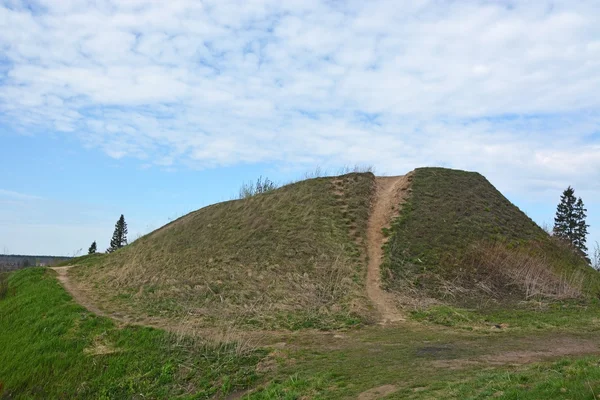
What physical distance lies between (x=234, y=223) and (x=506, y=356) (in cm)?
1681

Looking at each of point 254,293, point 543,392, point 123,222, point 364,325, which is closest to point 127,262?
point 254,293

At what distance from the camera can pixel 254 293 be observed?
1734cm

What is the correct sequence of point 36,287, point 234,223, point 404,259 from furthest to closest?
point 234,223 → point 36,287 → point 404,259

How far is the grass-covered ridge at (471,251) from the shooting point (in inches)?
696

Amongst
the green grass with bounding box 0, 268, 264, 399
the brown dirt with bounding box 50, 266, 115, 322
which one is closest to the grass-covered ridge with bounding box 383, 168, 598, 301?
the green grass with bounding box 0, 268, 264, 399

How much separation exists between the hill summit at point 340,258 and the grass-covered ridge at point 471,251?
0.19ft

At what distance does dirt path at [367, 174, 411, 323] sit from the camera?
51.9 ft

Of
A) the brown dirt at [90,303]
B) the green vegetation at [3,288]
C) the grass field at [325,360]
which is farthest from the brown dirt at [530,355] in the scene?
the green vegetation at [3,288]

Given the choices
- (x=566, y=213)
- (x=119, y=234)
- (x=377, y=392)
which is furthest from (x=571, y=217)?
(x=119, y=234)

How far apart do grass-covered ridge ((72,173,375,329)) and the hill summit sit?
0.07m

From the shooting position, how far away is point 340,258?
1958 centimetres

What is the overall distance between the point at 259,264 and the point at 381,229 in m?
6.08

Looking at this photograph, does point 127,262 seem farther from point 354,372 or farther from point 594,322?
point 594,322

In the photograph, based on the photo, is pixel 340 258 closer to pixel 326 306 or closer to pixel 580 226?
pixel 326 306
